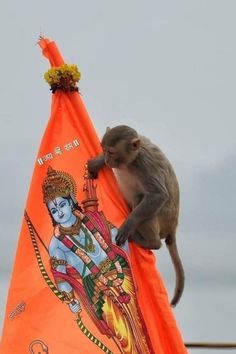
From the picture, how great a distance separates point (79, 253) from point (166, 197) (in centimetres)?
92

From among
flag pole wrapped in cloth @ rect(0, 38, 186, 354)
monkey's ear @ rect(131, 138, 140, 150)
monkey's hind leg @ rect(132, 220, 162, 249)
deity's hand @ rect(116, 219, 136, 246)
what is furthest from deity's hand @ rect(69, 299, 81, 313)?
monkey's ear @ rect(131, 138, 140, 150)

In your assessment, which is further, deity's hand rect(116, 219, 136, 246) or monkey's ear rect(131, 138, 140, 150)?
monkey's ear rect(131, 138, 140, 150)

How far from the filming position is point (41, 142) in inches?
293

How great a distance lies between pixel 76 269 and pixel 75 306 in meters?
0.28

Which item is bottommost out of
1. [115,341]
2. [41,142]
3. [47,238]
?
[115,341]

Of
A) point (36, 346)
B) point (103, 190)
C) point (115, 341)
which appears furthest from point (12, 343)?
point (103, 190)

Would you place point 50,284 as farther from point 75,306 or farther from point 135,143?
point 135,143

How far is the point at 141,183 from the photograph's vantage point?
7.58 metres

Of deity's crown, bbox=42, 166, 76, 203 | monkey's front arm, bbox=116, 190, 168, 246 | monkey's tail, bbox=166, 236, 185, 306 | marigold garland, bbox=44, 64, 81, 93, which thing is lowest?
monkey's tail, bbox=166, 236, 185, 306

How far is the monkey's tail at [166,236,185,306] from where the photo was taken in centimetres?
817

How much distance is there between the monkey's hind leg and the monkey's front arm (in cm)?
5

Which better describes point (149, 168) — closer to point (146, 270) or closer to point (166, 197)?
point (166, 197)

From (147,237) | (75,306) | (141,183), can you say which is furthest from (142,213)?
(75,306)

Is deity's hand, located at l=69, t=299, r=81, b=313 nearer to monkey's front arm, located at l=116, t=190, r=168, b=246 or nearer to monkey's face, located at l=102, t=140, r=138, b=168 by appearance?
monkey's front arm, located at l=116, t=190, r=168, b=246
